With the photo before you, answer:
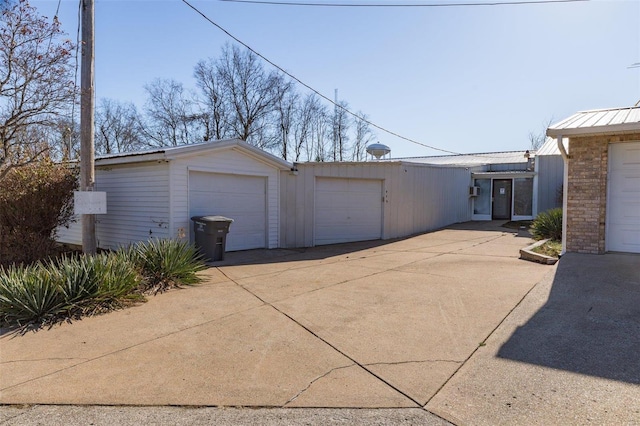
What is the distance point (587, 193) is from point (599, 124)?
142cm

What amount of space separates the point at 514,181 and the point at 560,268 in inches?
543

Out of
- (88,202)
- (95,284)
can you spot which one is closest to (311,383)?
(95,284)

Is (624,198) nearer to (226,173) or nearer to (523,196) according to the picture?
(226,173)

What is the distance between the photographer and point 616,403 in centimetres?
308

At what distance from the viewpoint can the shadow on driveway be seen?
3.82 metres

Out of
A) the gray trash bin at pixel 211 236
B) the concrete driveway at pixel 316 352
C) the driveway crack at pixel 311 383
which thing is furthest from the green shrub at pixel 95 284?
the driveway crack at pixel 311 383

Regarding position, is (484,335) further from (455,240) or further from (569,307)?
(455,240)

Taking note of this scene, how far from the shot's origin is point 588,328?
473 centimetres

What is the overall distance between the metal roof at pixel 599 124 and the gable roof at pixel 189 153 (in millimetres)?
7150

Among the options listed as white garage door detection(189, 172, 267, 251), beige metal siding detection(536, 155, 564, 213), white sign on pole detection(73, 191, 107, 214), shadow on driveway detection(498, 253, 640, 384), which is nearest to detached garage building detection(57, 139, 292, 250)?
white garage door detection(189, 172, 267, 251)

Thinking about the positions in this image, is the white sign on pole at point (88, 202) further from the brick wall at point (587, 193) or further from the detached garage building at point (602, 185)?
the brick wall at point (587, 193)

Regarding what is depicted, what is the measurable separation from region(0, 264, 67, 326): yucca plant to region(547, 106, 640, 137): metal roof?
924 centimetres

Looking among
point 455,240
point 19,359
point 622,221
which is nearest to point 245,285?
point 19,359

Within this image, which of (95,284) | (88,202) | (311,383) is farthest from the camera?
(88,202)
